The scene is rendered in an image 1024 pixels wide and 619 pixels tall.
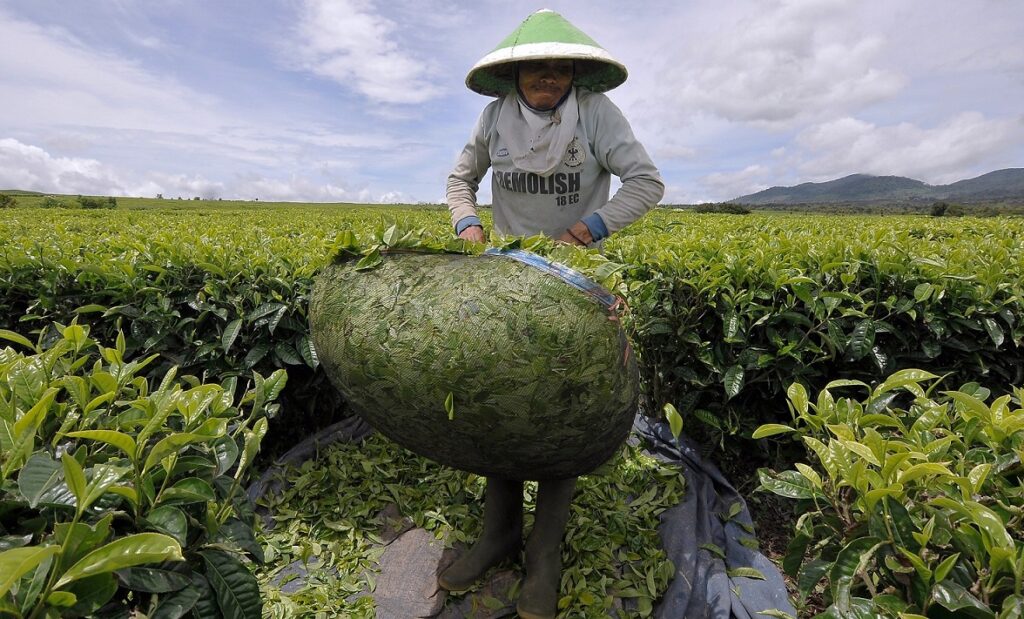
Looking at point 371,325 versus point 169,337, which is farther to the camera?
point 169,337

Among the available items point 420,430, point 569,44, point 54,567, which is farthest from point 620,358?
point 569,44

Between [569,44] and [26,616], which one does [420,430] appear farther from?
[569,44]

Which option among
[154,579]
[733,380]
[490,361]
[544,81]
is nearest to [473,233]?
[544,81]

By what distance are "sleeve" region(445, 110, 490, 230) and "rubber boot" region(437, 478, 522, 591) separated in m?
1.34

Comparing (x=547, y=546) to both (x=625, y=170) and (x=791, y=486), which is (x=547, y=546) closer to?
(x=791, y=486)

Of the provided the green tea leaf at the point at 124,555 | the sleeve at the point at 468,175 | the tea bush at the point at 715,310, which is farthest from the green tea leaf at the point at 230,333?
the green tea leaf at the point at 124,555

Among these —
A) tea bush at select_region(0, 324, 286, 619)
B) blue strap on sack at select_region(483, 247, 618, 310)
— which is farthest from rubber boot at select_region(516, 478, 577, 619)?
tea bush at select_region(0, 324, 286, 619)

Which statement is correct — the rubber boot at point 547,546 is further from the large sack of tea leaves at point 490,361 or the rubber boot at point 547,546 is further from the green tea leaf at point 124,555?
the green tea leaf at point 124,555

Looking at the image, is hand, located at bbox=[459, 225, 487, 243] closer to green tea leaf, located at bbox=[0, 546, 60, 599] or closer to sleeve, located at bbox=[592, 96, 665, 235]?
sleeve, located at bbox=[592, 96, 665, 235]

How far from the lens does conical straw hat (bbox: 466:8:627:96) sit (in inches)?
88.5

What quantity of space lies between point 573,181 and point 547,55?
60 cm

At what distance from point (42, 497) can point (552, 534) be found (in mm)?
1548

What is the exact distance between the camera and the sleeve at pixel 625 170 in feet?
8.04

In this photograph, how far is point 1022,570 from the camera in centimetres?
85
